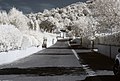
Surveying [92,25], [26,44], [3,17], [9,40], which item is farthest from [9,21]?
[9,40]

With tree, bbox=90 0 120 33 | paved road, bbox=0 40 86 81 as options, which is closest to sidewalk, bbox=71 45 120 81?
paved road, bbox=0 40 86 81

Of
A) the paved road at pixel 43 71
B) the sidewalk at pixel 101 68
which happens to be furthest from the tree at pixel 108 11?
the paved road at pixel 43 71

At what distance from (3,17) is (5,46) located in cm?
6126

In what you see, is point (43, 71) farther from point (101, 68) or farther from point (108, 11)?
point (108, 11)

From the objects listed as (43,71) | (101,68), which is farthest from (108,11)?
(43,71)

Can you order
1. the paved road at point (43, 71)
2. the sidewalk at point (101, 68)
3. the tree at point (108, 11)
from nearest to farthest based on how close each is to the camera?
the sidewalk at point (101, 68) < the paved road at point (43, 71) < the tree at point (108, 11)

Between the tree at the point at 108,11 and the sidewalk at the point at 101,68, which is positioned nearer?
the sidewalk at the point at 101,68

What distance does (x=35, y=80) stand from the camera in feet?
47.5

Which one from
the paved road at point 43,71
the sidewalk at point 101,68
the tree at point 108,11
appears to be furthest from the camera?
the tree at point 108,11

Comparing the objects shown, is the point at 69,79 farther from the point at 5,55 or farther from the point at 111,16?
the point at 111,16

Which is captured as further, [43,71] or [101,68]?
[101,68]

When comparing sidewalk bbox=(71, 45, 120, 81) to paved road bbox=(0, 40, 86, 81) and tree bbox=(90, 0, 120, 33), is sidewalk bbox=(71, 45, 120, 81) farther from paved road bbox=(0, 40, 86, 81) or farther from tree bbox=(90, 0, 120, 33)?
tree bbox=(90, 0, 120, 33)

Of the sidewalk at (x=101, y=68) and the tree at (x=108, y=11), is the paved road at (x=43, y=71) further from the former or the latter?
the tree at (x=108, y=11)

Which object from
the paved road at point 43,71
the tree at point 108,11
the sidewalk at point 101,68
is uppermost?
the tree at point 108,11
